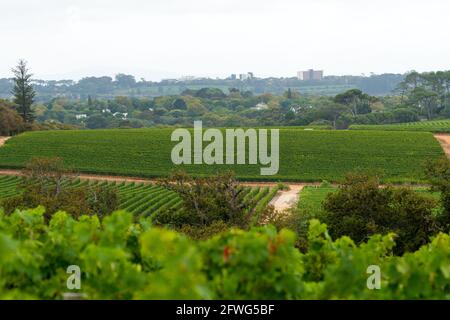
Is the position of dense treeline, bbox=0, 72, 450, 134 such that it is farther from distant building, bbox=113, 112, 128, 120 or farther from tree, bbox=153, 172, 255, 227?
tree, bbox=153, 172, 255, 227

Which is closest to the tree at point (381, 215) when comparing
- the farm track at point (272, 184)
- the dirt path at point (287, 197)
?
the dirt path at point (287, 197)

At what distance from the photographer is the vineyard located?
33844mm

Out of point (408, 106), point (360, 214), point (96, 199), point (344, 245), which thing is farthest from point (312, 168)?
point (408, 106)

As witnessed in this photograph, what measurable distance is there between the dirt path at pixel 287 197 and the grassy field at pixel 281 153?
9.01ft

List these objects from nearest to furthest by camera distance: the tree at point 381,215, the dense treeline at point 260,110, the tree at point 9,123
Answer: the tree at point 381,215 → the tree at point 9,123 → the dense treeline at point 260,110

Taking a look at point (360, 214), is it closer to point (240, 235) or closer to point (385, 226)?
point (385, 226)

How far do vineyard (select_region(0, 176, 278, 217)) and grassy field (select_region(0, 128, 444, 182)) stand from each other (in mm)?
5437

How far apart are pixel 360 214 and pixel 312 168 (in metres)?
30.5

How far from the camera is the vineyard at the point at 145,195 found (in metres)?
33.8

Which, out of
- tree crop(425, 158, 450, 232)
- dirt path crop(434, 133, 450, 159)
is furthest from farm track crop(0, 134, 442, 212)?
tree crop(425, 158, 450, 232)

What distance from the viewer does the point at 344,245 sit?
603 centimetres

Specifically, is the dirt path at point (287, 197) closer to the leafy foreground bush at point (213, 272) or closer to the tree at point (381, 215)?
the tree at point (381, 215)

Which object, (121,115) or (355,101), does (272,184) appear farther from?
(121,115)
